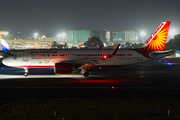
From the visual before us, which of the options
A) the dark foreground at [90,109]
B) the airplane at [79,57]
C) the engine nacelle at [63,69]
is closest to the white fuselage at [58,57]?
the airplane at [79,57]

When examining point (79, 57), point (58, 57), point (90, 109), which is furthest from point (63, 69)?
point (90, 109)

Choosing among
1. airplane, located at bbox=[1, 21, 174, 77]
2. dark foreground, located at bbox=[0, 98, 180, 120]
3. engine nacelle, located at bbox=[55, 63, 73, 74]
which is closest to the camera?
dark foreground, located at bbox=[0, 98, 180, 120]

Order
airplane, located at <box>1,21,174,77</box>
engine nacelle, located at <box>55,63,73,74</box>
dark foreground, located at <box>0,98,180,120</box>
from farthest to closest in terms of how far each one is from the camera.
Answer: airplane, located at <box>1,21,174,77</box>
engine nacelle, located at <box>55,63,73,74</box>
dark foreground, located at <box>0,98,180,120</box>

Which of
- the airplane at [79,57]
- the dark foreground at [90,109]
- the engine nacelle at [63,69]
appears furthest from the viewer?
the airplane at [79,57]

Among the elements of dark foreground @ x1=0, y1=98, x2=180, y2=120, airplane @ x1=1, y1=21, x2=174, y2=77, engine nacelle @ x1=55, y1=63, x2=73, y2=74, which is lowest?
dark foreground @ x1=0, y1=98, x2=180, y2=120

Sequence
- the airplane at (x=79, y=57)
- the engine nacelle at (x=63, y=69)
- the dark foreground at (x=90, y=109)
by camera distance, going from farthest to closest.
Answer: the airplane at (x=79, y=57), the engine nacelle at (x=63, y=69), the dark foreground at (x=90, y=109)

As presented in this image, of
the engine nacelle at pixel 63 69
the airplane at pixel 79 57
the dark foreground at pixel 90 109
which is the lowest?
the dark foreground at pixel 90 109

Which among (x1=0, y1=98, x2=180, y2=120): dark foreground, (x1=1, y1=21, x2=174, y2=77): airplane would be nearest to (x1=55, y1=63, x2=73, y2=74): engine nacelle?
(x1=1, y1=21, x2=174, y2=77): airplane

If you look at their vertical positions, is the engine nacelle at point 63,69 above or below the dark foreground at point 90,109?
above

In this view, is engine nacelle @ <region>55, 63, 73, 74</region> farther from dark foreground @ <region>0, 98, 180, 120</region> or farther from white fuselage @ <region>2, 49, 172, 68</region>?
dark foreground @ <region>0, 98, 180, 120</region>

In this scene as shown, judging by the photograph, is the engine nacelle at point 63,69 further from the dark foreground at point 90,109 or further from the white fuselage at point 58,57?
the dark foreground at point 90,109

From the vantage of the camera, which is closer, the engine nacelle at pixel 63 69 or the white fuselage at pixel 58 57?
the engine nacelle at pixel 63 69

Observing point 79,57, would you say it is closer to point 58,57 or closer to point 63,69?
point 58,57

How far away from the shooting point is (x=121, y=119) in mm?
11859
